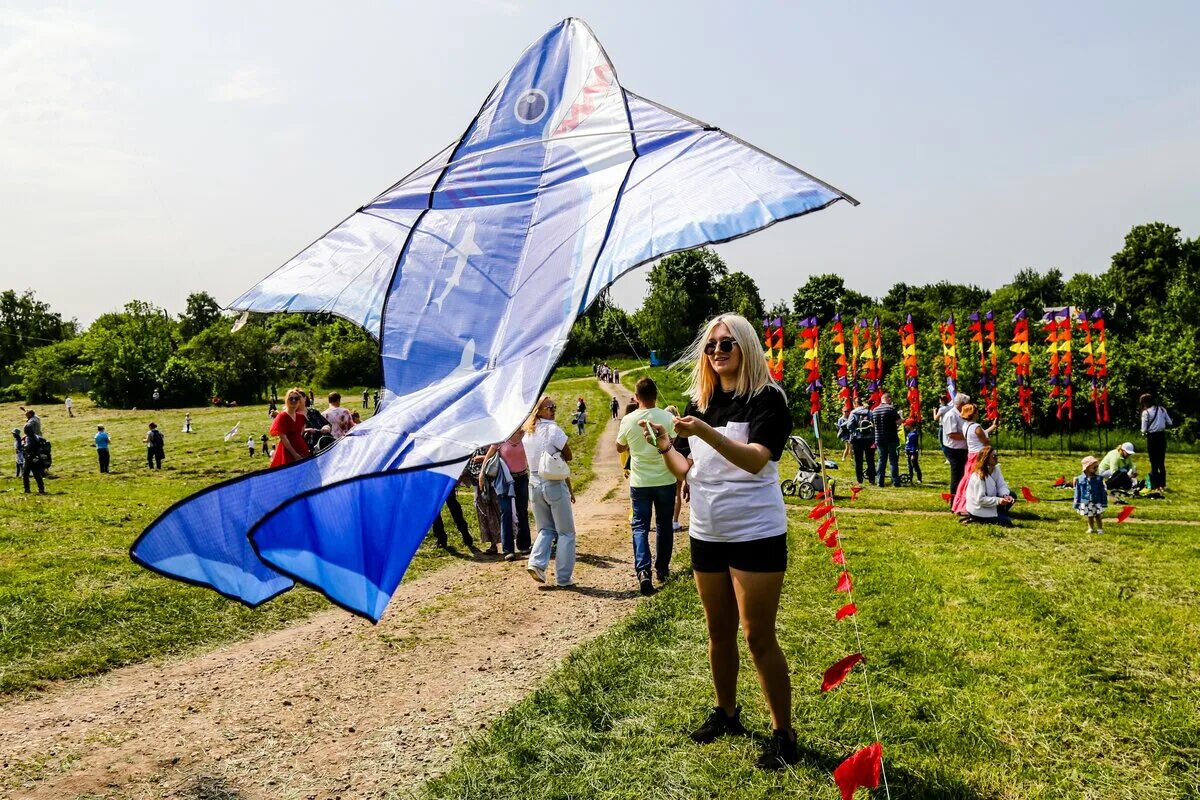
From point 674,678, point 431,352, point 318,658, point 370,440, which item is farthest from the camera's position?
point 318,658

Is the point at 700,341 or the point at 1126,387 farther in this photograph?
the point at 1126,387

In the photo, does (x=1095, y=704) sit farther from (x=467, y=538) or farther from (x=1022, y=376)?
(x=1022, y=376)

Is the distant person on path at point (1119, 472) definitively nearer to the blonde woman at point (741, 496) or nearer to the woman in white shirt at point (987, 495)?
the woman in white shirt at point (987, 495)

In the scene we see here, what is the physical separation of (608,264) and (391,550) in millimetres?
1285

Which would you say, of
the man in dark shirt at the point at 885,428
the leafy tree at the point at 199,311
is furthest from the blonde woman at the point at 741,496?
the leafy tree at the point at 199,311

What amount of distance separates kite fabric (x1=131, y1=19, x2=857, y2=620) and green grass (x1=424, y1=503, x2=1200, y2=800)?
6.70 ft

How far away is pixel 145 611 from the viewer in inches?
301

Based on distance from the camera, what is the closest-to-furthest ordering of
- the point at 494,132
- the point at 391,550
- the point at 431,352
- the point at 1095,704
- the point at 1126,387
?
the point at 391,550
the point at 431,352
the point at 494,132
the point at 1095,704
the point at 1126,387

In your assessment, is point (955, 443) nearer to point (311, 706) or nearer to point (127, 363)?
point (311, 706)

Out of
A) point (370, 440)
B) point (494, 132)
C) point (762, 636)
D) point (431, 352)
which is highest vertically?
point (494, 132)

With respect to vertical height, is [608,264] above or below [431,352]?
above

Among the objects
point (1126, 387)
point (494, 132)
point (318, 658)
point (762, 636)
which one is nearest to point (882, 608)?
point (762, 636)

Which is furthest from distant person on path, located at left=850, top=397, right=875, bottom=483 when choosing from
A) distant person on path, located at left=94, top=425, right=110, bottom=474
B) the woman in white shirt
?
distant person on path, located at left=94, top=425, right=110, bottom=474

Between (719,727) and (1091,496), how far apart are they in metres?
8.80
